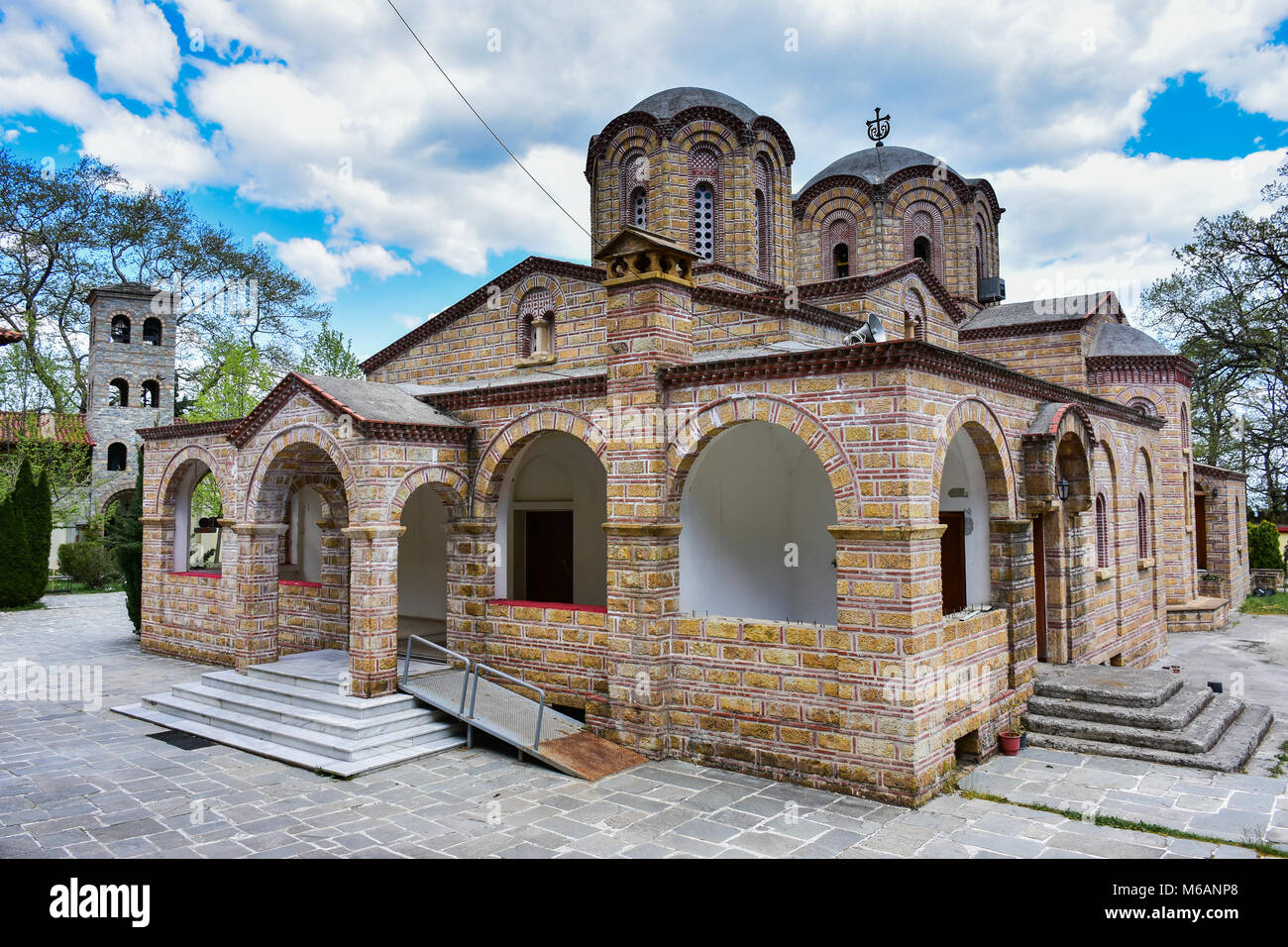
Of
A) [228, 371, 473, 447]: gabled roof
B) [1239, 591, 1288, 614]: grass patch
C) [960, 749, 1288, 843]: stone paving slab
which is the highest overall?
[228, 371, 473, 447]: gabled roof

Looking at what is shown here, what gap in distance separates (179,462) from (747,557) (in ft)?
30.7

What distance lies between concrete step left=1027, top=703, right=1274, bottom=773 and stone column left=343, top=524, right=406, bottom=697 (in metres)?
6.81

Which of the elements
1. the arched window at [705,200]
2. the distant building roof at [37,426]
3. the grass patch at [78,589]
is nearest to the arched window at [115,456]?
the distant building roof at [37,426]

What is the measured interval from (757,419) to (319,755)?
530 cm

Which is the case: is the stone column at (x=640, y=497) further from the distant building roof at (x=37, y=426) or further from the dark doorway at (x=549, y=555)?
the distant building roof at (x=37, y=426)

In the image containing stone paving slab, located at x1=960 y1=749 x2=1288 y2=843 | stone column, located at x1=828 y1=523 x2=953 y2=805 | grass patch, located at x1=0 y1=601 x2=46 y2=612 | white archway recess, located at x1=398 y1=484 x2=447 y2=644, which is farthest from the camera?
grass patch, located at x1=0 y1=601 x2=46 y2=612

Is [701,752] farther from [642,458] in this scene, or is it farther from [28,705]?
[28,705]

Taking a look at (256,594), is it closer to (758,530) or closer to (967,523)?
(758,530)

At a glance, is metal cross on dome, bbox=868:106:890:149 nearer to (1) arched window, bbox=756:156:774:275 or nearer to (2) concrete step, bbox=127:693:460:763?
(1) arched window, bbox=756:156:774:275

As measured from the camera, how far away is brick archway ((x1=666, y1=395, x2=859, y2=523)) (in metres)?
7.33

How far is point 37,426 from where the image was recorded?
24.1m

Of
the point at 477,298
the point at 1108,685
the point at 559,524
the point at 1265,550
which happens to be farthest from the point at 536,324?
the point at 1265,550

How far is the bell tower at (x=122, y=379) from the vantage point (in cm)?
2695

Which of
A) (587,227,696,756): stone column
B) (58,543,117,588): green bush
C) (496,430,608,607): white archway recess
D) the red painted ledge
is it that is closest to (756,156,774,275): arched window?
(496,430,608,607): white archway recess
